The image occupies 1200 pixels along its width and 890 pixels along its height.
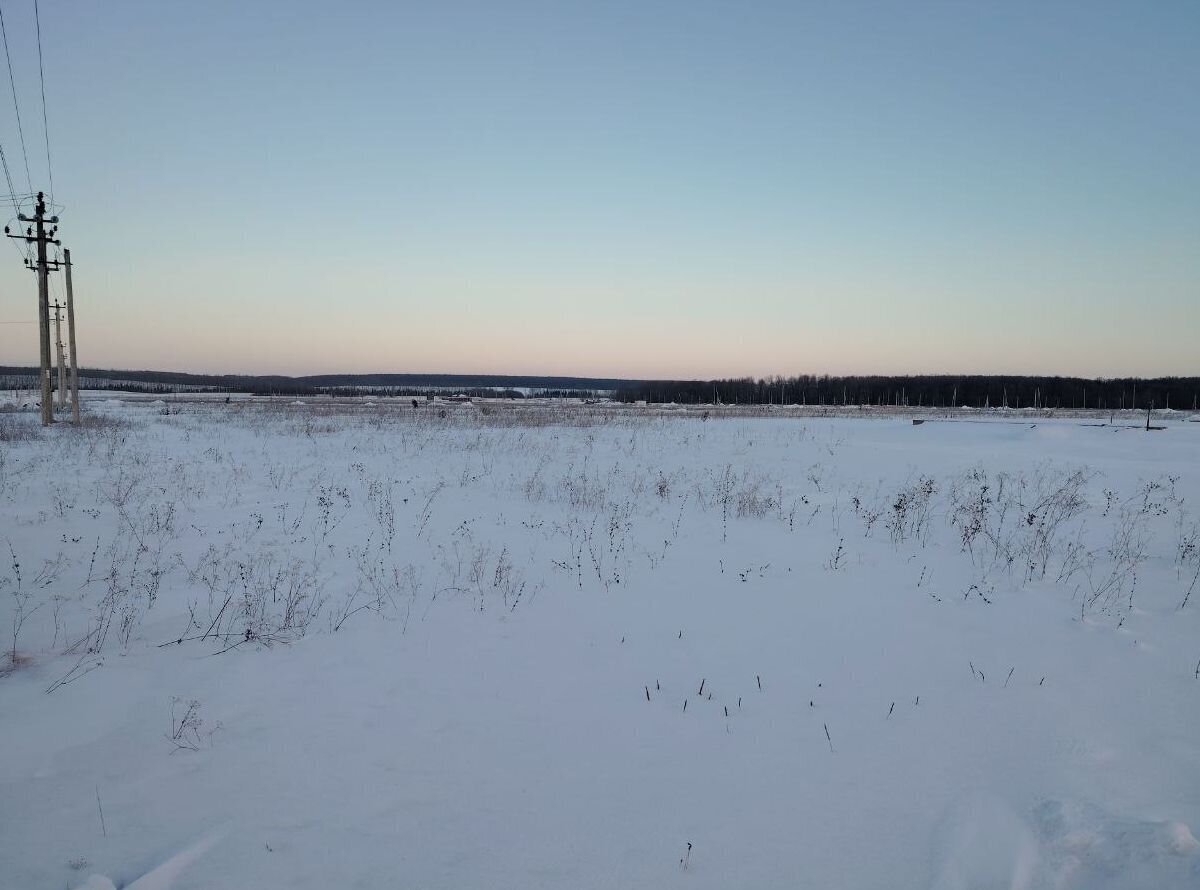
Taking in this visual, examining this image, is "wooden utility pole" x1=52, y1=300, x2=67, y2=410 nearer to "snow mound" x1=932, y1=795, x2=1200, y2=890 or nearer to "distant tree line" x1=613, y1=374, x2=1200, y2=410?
"snow mound" x1=932, y1=795, x2=1200, y2=890

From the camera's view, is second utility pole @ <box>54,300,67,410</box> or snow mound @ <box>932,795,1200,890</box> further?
second utility pole @ <box>54,300,67,410</box>

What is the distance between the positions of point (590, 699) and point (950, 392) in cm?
11867

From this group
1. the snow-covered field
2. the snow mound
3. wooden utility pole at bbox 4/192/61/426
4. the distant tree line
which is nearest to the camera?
the snow mound

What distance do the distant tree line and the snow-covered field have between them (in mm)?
90190

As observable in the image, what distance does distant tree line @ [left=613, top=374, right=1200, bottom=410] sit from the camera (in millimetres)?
91000

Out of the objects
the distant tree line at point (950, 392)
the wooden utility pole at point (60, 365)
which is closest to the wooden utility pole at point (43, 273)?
the wooden utility pole at point (60, 365)

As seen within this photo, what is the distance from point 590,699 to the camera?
4.16 m

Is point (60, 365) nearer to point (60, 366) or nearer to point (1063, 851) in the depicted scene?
point (60, 366)

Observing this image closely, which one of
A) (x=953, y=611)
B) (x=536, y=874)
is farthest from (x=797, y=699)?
(x=953, y=611)

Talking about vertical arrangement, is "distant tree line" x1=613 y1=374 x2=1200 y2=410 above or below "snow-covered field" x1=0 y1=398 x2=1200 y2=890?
above

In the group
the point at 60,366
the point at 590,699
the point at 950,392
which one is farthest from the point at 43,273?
the point at 950,392

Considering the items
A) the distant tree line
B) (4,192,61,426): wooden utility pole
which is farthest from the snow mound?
the distant tree line

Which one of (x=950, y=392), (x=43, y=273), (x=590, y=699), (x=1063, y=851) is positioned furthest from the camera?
(x=950, y=392)

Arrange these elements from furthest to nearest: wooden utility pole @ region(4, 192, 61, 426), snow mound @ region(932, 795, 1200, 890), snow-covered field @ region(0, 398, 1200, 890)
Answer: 1. wooden utility pole @ region(4, 192, 61, 426)
2. snow-covered field @ region(0, 398, 1200, 890)
3. snow mound @ region(932, 795, 1200, 890)
